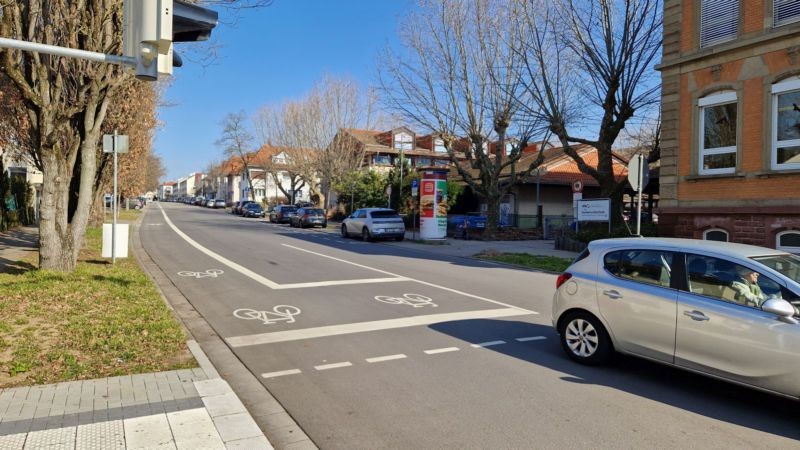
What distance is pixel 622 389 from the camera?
535 cm

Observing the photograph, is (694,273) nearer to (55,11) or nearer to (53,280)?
(53,280)

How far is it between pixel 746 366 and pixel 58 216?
39.5 ft

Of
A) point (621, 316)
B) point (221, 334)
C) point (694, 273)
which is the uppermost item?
point (694, 273)

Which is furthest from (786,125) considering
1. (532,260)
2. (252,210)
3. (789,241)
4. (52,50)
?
(252,210)

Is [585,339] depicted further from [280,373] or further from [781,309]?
[280,373]

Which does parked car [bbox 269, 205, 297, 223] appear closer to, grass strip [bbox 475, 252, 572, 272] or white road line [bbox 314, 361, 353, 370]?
grass strip [bbox 475, 252, 572, 272]

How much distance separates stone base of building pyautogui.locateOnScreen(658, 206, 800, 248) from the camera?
46.6 feet

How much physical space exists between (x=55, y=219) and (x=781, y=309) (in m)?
12.1

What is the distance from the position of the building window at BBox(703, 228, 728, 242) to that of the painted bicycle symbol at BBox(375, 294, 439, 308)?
10.2 meters

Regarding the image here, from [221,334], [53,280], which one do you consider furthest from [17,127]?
[221,334]

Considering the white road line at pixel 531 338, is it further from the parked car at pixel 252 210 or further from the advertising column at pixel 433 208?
the parked car at pixel 252 210

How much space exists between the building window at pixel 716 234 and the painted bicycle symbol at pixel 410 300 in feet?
33.4

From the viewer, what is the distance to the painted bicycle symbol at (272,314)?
27.7 feet

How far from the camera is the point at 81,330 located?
690cm
